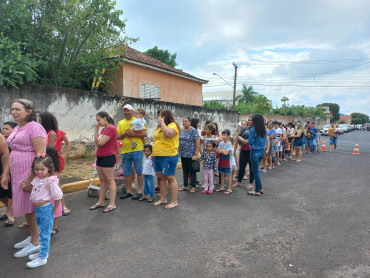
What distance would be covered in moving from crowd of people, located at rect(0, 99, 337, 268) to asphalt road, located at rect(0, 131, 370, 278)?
288 millimetres

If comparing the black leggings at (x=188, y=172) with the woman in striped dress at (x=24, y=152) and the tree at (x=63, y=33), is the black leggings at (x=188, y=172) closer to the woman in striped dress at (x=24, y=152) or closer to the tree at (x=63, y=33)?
the woman in striped dress at (x=24, y=152)

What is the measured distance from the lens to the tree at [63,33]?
7762mm

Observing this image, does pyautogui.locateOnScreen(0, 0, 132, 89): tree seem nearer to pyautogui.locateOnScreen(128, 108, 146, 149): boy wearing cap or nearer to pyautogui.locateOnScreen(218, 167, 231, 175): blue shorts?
pyautogui.locateOnScreen(128, 108, 146, 149): boy wearing cap

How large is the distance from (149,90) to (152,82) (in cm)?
54

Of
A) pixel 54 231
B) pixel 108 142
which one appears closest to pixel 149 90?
pixel 108 142

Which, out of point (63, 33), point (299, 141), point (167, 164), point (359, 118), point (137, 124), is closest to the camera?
point (167, 164)

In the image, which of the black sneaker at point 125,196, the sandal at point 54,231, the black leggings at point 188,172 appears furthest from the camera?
the black leggings at point 188,172

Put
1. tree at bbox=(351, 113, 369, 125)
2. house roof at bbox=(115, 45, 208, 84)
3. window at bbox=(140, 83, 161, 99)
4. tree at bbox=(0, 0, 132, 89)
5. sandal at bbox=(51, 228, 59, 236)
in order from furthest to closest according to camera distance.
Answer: tree at bbox=(351, 113, 369, 125), window at bbox=(140, 83, 161, 99), house roof at bbox=(115, 45, 208, 84), tree at bbox=(0, 0, 132, 89), sandal at bbox=(51, 228, 59, 236)

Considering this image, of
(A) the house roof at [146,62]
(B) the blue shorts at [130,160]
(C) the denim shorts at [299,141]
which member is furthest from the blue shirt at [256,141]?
(A) the house roof at [146,62]

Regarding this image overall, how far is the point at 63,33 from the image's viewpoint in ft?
29.7

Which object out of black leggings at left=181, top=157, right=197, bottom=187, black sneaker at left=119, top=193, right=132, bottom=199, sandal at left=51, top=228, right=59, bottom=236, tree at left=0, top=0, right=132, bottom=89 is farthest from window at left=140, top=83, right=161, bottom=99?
sandal at left=51, top=228, right=59, bottom=236

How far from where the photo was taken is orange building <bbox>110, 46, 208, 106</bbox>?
1331cm

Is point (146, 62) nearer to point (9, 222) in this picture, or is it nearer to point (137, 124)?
point (137, 124)

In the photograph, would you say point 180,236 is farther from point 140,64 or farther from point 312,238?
point 140,64
